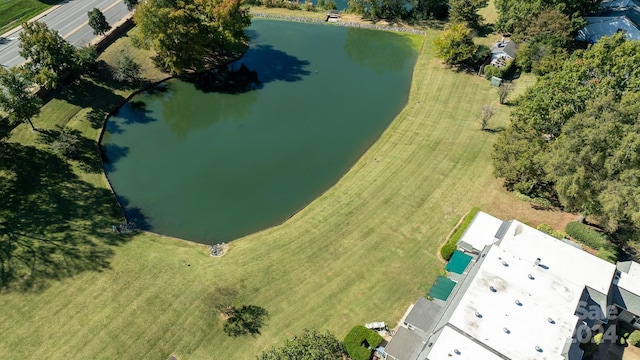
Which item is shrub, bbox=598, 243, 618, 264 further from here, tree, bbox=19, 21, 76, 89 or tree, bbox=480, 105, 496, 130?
tree, bbox=19, 21, 76, 89

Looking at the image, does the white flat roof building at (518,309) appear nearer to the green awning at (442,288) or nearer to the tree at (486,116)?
the green awning at (442,288)

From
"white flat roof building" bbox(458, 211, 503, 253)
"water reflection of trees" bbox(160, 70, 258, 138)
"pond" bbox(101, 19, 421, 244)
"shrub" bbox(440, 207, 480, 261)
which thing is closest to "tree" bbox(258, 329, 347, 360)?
"shrub" bbox(440, 207, 480, 261)

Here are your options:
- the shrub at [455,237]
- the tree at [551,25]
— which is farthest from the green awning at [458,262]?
the tree at [551,25]

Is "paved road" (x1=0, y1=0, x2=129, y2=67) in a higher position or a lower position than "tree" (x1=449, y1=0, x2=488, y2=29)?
lower

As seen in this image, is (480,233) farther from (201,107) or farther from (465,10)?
(465,10)

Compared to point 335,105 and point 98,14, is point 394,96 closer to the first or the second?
point 335,105

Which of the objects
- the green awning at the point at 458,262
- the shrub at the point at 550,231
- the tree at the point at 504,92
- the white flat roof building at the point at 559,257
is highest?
the tree at the point at 504,92

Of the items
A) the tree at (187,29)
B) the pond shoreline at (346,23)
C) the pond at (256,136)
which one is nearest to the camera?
the pond at (256,136)
